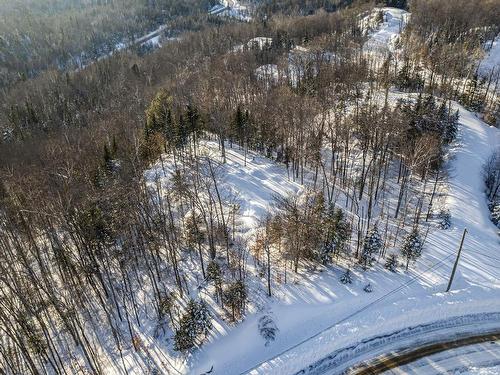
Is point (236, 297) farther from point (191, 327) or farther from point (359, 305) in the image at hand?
point (359, 305)

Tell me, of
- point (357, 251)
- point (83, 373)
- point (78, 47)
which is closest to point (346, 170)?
point (357, 251)

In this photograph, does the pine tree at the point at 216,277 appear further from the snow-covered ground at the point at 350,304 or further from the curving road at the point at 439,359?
the curving road at the point at 439,359

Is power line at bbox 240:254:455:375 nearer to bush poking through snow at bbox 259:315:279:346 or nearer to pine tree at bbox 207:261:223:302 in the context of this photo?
bush poking through snow at bbox 259:315:279:346

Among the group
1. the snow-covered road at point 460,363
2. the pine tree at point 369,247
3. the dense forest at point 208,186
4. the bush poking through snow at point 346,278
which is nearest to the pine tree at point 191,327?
the dense forest at point 208,186

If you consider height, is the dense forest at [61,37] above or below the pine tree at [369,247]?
below

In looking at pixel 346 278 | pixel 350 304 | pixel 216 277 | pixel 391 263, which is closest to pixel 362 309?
pixel 350 304

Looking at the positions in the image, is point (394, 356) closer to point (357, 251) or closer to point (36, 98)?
point (357, 251)

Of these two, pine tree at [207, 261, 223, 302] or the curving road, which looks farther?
pine tree at [207, 261, 223, 302]


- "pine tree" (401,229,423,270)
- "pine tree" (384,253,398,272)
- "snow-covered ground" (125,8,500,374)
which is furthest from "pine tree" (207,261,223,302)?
"pine tree" (401,229,423,270)
